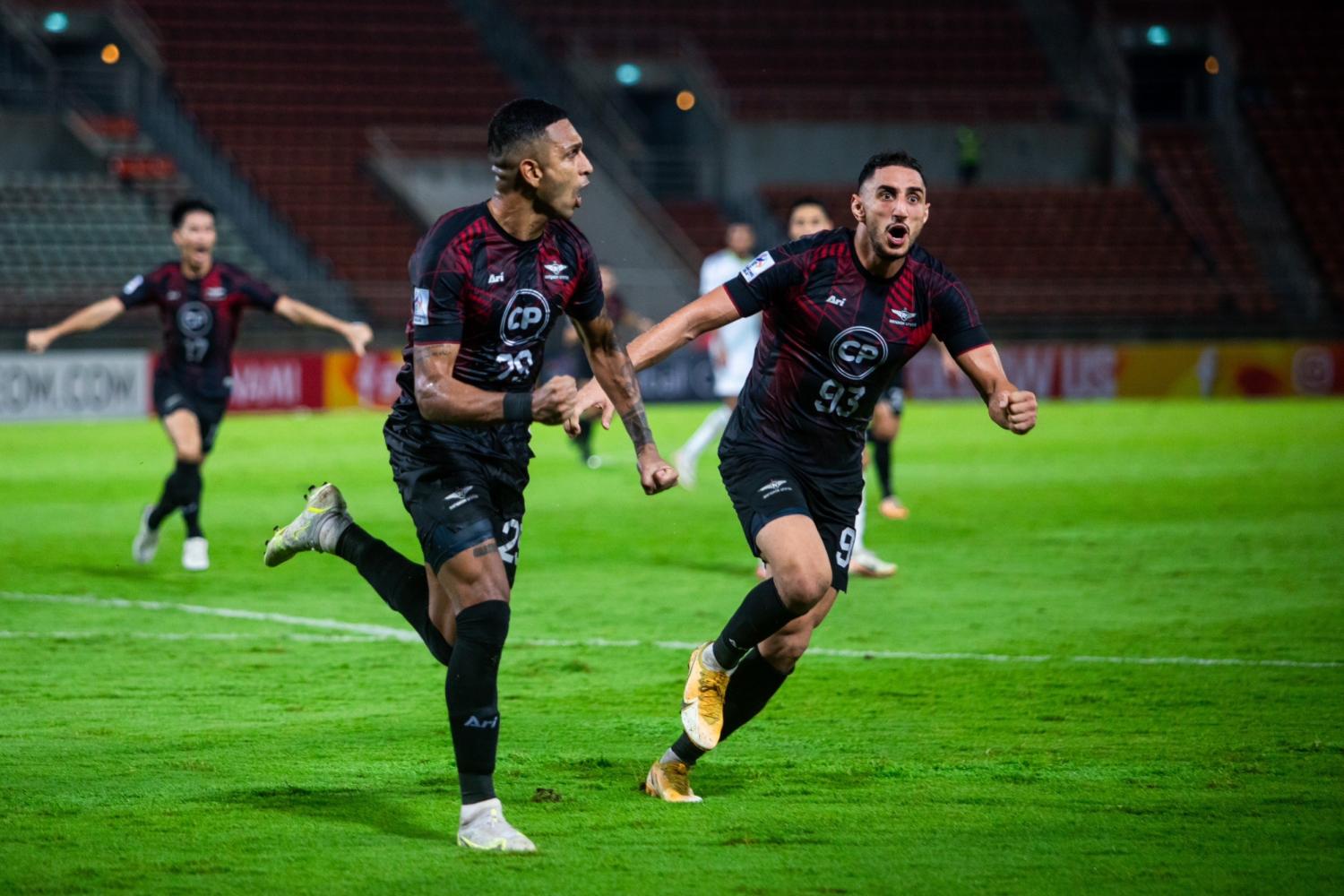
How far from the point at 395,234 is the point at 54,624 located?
2516 centimetres

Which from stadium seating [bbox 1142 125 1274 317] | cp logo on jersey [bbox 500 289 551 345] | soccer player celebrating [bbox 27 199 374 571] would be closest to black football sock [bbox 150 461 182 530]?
soccer player celebrating [bbox 27 199 374 571]

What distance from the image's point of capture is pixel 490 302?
588cm

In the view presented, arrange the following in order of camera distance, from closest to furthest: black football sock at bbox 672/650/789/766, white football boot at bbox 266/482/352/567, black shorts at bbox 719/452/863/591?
black football sock at bbox 672/650/789/766
black shorts at bbox 719/452/863/591
white football boot at bbox 266/482/352/567

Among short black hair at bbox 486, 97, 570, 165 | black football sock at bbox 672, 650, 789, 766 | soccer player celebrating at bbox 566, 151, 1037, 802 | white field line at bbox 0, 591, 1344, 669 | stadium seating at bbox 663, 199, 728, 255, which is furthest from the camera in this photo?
stadium seating at bbox 663, 199, 728, 255

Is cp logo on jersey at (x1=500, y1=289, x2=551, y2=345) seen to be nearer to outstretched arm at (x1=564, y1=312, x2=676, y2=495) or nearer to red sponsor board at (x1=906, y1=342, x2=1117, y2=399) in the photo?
outstretched arm at (x1=564, y1=312, x2=676, y2=495)

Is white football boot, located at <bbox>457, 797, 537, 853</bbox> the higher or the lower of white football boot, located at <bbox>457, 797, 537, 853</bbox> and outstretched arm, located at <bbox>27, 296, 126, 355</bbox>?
the lower

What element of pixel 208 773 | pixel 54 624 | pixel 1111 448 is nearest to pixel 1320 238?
pixel 1111 448

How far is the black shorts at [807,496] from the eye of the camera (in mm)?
6676

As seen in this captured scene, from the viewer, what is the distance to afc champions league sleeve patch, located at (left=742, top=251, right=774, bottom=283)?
266 inches

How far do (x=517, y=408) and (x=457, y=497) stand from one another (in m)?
0.58

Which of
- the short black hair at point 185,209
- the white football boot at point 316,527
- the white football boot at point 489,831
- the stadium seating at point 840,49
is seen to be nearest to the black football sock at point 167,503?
the short black hair at point 185,209

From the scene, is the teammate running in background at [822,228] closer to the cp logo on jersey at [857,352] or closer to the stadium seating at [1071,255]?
the cp logo on jersey at [857,352]

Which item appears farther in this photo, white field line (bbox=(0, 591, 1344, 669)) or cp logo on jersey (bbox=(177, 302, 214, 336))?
cp logo on jersey (bbox=(177, 302, 214, 336))

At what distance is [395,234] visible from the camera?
3481 centimetres
